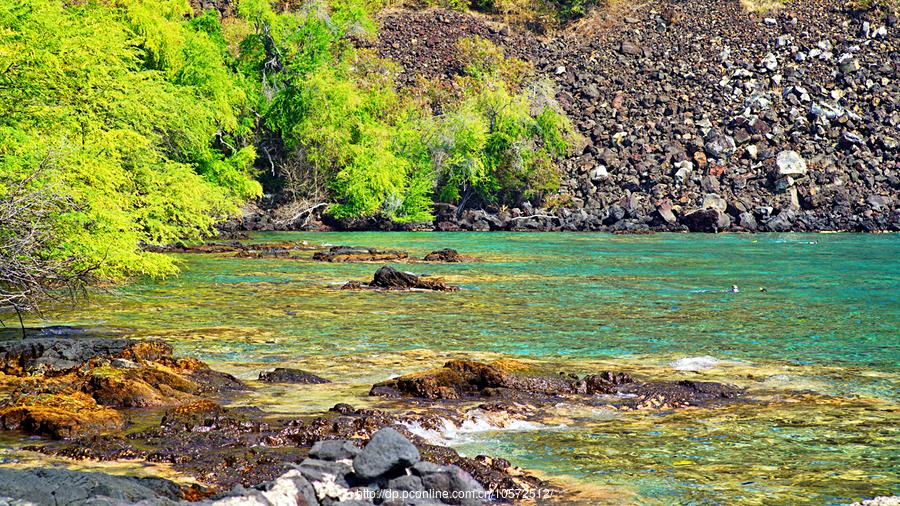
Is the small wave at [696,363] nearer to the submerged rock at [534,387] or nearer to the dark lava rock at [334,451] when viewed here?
the submerged rock at [534,387]

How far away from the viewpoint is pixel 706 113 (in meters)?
70.6

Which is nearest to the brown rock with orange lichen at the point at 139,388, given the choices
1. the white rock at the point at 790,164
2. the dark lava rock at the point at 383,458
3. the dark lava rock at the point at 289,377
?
the dark lava rock at the point at 289,377

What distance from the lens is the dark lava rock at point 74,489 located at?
238 inches

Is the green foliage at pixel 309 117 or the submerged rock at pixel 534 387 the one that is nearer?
the submerged rock at pixel 534 387

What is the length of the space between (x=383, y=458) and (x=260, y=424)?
9.72 ft

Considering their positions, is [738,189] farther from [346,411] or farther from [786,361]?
[346,411]

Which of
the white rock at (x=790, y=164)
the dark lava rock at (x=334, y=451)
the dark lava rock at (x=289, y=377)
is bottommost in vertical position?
the dark lava rock at (x=289, y=377)

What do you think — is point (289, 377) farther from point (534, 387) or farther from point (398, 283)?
point (398, 283)

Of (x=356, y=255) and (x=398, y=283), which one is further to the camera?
(x=356, y=255)

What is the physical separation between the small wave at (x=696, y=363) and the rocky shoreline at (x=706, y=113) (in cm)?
4174

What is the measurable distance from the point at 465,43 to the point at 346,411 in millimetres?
73991

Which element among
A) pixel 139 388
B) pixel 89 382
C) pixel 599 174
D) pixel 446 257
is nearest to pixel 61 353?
pixel 89 382

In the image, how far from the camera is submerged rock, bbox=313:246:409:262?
113ft

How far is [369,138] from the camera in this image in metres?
57.3
